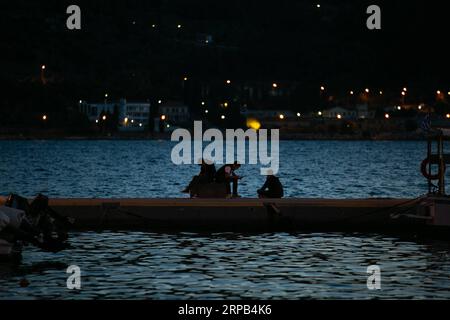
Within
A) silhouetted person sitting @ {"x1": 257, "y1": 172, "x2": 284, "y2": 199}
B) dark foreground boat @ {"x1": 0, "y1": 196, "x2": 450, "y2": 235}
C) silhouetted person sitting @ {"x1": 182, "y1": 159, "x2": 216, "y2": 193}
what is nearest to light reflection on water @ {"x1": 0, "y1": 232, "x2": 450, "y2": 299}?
dark foreground boat @ {"x1": 0, "y1": 196, "x2": 450, "y2": 235}

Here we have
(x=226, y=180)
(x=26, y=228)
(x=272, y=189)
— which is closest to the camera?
(x=26, y=228)

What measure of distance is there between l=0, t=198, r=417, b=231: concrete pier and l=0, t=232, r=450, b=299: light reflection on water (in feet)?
1.91

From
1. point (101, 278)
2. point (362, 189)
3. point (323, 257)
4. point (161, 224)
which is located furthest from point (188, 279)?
point (362, 189)

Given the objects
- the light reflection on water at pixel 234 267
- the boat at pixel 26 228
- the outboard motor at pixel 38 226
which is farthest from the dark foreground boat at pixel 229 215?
the outboard motor at pixel 38 226

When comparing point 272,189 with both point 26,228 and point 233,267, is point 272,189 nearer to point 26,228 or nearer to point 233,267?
point 233,267

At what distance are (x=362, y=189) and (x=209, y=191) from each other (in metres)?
46.8

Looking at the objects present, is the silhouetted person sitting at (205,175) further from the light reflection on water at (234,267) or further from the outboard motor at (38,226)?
the outboard motor at (38,226)

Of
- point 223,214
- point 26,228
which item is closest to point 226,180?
point 223,214

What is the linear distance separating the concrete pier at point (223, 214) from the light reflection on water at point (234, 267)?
0.58m

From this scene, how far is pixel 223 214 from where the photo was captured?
119ft

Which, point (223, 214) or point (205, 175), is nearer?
point (223, 214)

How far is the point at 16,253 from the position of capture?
29984mm

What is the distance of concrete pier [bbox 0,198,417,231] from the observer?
36.1m

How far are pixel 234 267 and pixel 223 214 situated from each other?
7.08 m
